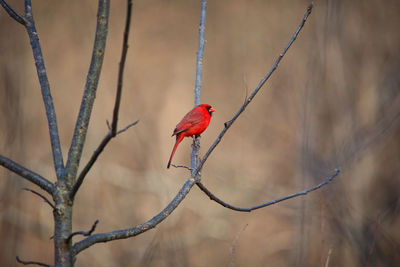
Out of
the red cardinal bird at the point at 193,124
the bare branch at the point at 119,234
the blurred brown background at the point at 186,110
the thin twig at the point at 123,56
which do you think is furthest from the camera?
the blurred brown background at the point at 186,110

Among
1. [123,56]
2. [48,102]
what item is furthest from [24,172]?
[123,56]

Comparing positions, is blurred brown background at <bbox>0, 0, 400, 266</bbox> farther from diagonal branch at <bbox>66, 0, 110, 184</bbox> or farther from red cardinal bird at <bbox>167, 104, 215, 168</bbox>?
diagonal branch at <bbox>66, 0, 110, 184</bbox>

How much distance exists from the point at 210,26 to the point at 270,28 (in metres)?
1.07

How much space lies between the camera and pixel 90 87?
4.49ft

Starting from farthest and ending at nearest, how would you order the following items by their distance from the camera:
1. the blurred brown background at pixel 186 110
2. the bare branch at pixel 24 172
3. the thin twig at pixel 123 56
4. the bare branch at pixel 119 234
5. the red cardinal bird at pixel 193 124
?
the blurred brown background at pixel 186 110, the red cardinal bird at pixel 193 124, the bare branch at pixel 119 234, the bare branch at pixel 24 172, the thin twig at pixel 123 56

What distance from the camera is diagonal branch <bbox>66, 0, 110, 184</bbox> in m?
1.32

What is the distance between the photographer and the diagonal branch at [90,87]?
132cm

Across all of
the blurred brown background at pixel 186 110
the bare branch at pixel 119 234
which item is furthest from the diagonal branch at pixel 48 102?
the blurred brown background at pixel 186 110

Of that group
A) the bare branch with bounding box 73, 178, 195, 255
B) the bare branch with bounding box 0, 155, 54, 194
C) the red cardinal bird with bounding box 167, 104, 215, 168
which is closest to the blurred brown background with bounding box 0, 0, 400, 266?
the red cardinal bird with bounding box 167, 104, 215, 168

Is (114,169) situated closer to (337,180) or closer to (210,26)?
(210,26)

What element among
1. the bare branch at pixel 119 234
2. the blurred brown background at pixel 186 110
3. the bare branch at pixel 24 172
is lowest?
the bare branch at pixel 119 234

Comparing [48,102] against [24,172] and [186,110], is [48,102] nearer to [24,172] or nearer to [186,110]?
[24,172]

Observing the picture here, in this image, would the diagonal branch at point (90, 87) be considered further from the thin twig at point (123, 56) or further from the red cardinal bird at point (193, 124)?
the red cardinal bird at point (193, 124)

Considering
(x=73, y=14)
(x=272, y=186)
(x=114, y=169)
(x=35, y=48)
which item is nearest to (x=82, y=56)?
(x=73, y=14)
